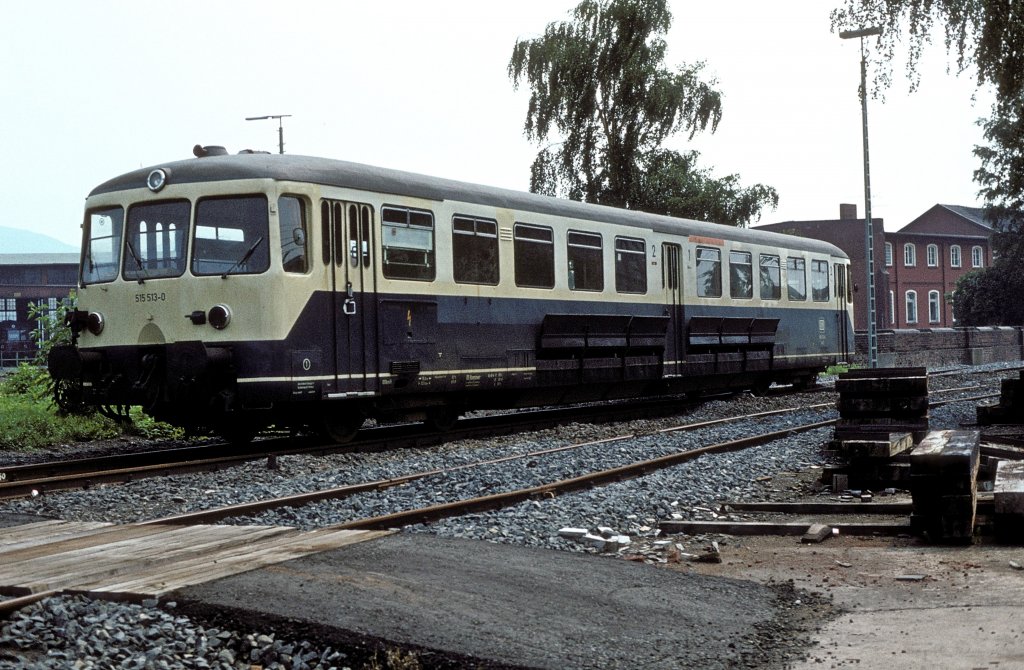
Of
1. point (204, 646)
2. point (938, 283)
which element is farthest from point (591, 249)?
point (938, 283)

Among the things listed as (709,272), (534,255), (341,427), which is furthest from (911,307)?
(341,427)

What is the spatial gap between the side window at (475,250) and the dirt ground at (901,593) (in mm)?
7262

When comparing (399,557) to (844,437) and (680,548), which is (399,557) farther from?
(844,437)

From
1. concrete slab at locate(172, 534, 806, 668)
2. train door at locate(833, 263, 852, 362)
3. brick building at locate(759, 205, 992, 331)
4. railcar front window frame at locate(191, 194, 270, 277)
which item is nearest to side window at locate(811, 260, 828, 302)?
train door at locate(833, 263, 852, 362)

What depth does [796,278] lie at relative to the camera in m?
22.6

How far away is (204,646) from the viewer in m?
4.87

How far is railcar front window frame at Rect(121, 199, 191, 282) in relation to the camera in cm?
1254

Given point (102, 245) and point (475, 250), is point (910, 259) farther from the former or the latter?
point (102, 245)

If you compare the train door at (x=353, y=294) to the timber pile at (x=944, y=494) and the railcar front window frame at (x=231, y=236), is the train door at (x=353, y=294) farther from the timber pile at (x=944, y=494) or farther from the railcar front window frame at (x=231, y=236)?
the timber pile at (x=944, y=494)

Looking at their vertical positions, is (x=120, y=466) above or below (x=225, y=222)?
below

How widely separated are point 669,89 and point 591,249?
25.4 meters

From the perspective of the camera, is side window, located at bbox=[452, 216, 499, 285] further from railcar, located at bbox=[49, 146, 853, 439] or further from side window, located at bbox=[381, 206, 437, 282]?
side window, located at bbox=[381, 206, 437, 282]

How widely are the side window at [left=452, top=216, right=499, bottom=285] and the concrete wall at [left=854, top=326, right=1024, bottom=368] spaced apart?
865 inches

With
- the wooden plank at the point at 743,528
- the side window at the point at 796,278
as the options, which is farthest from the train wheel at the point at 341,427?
the side window at the point at 796,278
